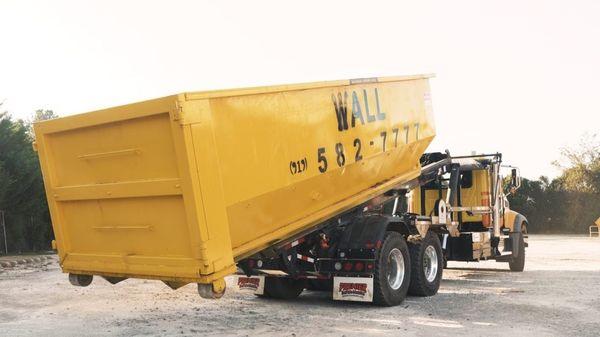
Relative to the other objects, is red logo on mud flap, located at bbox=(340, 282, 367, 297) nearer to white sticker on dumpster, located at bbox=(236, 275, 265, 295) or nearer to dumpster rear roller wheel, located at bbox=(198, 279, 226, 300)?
white sticker on dumpster, located at bbox=(236, 275, 265, 295)

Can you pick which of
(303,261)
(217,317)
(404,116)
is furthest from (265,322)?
(404,116)

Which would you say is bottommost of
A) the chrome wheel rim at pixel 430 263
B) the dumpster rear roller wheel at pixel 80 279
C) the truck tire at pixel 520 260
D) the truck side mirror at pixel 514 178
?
the truck tire at pixel 520 260

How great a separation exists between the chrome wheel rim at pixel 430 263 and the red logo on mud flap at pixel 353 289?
1847mm

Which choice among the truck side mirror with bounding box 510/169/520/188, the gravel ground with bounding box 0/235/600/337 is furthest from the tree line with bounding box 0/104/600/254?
the truck side mirror with bounding box 510/169/520/188

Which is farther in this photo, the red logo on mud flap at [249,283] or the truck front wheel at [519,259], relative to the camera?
the truck front wheel at [519,259]

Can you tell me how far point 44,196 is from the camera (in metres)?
25.5

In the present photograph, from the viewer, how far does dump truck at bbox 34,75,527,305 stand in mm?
6461

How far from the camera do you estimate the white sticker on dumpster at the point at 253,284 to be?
9977mm

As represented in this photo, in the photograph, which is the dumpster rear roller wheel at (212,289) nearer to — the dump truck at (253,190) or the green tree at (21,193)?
the dump truck at (253,190)

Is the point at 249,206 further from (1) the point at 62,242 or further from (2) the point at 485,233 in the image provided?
(2) the point at 485,233

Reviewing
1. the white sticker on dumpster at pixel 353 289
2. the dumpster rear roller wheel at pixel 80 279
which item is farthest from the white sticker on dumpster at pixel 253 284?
the dumpster rear roller wheel at pixel 80 279

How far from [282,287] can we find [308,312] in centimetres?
119

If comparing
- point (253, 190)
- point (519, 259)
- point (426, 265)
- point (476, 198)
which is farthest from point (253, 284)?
point (519, 259)

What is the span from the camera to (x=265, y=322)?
8.16 meters
